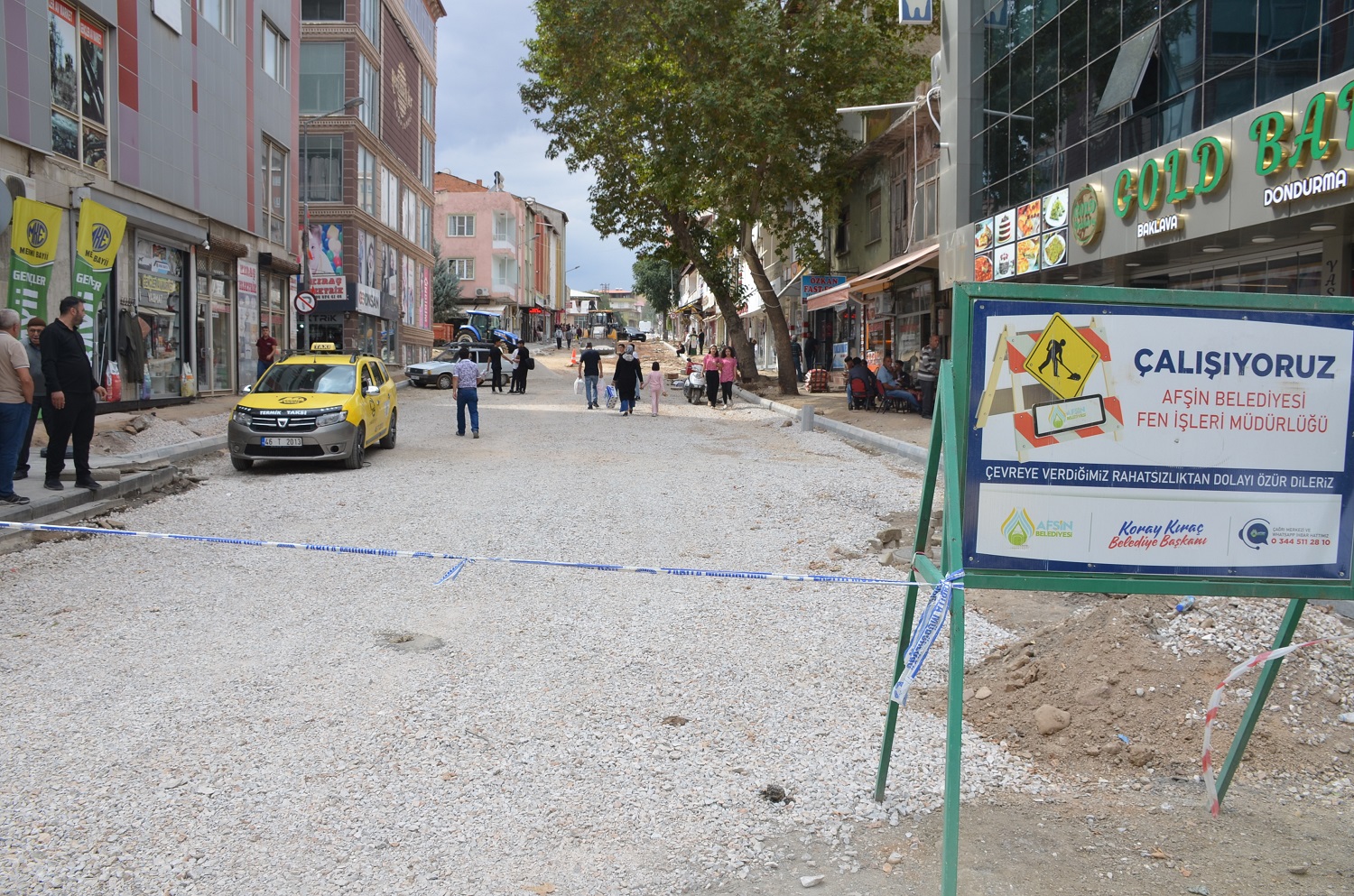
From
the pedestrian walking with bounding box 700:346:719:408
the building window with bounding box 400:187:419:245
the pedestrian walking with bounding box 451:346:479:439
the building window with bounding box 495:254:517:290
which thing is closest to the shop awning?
the pedestrian walking with bounding box 700:346:719:408

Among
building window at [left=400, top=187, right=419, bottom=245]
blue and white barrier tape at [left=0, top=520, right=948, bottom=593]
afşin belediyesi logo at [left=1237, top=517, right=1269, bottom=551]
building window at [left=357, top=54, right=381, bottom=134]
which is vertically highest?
building window at [left=357, top=54, right=381, bottom=134]

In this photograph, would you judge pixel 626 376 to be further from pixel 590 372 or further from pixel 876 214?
pixel 876 214

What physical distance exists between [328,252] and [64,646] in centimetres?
3827

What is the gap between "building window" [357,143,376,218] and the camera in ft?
140

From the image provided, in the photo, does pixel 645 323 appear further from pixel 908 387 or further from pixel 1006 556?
pixel 1006 556

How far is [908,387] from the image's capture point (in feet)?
84.0

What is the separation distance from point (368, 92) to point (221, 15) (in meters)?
17.6

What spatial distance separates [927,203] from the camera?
28.1 meters

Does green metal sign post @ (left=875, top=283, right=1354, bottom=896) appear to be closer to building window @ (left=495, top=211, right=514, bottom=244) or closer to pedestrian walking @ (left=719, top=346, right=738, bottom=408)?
pedestrian walking @ (left=719, top=346, right=738, bottom=408)

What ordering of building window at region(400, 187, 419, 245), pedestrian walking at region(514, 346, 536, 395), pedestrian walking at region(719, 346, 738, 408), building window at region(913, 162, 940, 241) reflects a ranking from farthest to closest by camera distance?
building window at region(400, 187, 419, 245) < pedestrian walking at region(514, 346, 536, 395) < pedestrian walking at region(719, 346, 738, 408) < building window at region(913, 162, 940, 241)

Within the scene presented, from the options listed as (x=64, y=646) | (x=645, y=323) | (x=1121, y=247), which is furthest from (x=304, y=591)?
(x=645, y=323)

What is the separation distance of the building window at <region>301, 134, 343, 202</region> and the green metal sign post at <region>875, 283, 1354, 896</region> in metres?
42.4

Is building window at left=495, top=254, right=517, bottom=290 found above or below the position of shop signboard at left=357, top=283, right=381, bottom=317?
above

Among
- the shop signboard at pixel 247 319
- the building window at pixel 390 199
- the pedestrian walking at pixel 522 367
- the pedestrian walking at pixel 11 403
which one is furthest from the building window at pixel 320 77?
the pedestrian walking at pixel 11 403
